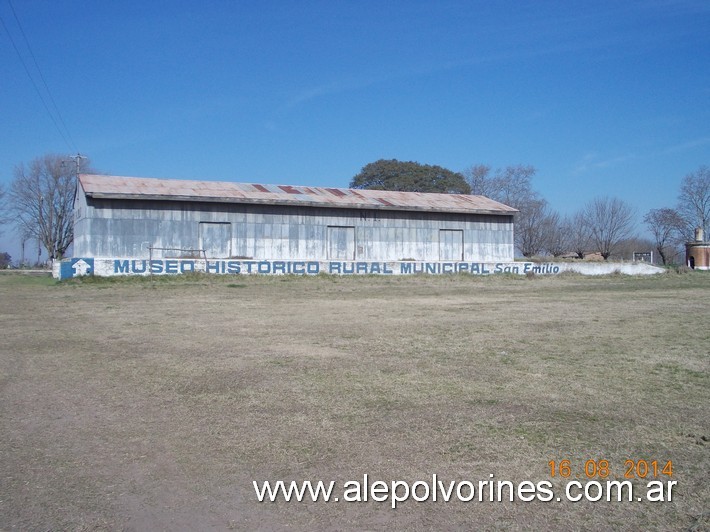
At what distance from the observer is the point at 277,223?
32438 millimetres

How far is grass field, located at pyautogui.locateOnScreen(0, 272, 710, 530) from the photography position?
388 cm

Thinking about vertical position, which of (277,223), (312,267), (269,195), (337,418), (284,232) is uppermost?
(269,195)

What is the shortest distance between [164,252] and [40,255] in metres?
38.2

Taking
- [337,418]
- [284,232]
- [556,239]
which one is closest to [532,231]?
[556,239]

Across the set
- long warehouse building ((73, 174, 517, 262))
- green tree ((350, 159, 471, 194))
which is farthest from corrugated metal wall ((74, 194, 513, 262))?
green tree ((350, 159, 471, 194))

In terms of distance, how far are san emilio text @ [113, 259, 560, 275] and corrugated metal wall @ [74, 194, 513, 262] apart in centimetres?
175

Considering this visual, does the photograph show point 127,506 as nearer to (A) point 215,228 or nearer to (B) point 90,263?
(B) point 90,263

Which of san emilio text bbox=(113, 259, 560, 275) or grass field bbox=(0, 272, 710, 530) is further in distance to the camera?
san emilio text bbox=(113, 259, 560, 275)

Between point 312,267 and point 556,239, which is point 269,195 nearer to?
point 312,267

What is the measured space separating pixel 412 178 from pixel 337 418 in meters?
62.4

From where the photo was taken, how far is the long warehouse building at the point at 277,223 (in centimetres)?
2939

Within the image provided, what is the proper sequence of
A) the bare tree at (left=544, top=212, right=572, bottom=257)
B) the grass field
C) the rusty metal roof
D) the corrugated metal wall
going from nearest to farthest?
the grass field
the corrugated metal wall
the rusty metal roof
the bare tree at (left=544, top=212, right=572, bottom=257)

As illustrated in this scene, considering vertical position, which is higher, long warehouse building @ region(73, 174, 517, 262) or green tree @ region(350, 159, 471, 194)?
green tree @ region(350, 159, 471, 194)

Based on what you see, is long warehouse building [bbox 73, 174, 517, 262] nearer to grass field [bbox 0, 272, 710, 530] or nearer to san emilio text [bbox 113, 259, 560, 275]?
san emilio text [bbox 113, 259, 560, 275]
